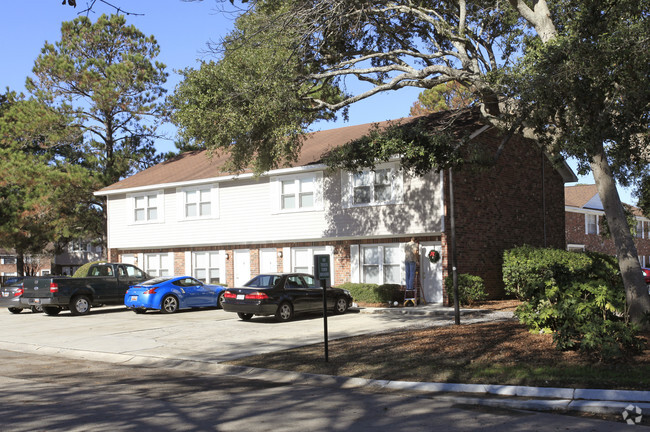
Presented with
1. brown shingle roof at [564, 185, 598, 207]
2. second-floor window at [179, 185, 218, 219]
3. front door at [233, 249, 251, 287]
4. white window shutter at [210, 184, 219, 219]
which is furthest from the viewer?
brown shingle roof at [564, 185, 598, 207]

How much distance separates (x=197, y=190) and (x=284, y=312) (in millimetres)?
12296

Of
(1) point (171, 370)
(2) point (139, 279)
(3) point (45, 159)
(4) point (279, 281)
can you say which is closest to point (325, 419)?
(1) point (171, 370)

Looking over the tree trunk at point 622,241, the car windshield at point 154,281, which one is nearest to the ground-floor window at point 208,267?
the car windshield at point 154,281

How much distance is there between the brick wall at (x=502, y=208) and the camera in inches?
886

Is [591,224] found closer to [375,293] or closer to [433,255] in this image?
[433,255]

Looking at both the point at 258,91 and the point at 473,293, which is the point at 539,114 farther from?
the point at 473,293

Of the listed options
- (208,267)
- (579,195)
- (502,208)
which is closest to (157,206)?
(208,267)

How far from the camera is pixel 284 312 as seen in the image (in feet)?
60.4

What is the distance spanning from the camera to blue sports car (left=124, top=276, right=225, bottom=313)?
21.7 meters

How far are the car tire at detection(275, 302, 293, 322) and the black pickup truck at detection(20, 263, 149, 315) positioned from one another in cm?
775

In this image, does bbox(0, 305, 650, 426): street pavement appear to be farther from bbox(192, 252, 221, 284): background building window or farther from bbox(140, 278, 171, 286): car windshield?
bbox(192, 252, 221, 284): background building window

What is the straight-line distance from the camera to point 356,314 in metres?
20.3

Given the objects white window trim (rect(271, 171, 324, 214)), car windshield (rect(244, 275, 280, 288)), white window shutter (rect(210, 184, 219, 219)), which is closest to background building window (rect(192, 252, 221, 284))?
white window shutter (rect(210, 184, 219, 219))

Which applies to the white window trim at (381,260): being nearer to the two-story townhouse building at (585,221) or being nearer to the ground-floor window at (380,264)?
the ground-floor window at (380,264)
